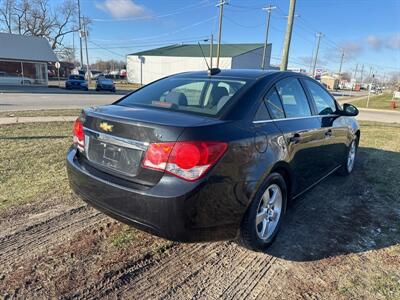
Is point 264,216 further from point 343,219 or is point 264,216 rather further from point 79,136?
point 79,136

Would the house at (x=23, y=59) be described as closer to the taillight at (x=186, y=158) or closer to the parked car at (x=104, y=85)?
the parked car at (x=104, y=85)

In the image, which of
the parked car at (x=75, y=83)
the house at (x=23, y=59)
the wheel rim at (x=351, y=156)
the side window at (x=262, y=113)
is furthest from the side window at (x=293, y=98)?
the house at (x=23, y=59)

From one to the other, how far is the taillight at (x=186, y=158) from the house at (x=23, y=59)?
3676 centimetres

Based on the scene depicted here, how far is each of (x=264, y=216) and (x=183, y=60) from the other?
5184 cm

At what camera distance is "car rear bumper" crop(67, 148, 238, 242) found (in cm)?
213

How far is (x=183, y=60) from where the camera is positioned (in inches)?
2055

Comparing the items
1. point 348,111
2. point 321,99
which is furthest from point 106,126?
point 348,111

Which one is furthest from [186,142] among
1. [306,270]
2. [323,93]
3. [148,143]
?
[323,93]

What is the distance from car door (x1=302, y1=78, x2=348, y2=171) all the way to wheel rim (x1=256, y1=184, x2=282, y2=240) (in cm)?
122

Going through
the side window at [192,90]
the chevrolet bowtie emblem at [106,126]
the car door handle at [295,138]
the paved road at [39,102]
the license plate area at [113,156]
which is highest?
the side window at [192,90]

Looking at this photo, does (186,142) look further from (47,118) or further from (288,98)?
(47,118)

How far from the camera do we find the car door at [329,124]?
384 cm

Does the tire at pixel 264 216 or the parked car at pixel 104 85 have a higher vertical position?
the tire at pixel 264 216

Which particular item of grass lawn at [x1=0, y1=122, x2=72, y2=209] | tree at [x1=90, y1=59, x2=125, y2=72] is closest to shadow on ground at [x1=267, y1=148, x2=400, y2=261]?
grass lawn at [x1=0, y1=122, x2=72, y2=209]
